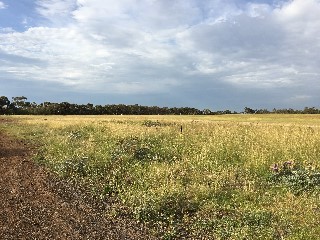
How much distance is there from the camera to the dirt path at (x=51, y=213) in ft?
26.0

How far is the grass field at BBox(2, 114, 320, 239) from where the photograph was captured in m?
8.34

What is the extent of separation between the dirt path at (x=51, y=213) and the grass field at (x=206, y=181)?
1.73 ft

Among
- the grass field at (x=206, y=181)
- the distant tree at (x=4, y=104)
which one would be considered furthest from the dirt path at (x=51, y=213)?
the distant tree at (x=4, y=104)

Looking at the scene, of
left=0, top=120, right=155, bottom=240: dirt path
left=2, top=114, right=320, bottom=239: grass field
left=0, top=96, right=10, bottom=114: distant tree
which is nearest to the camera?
left=0, top=120, right=155, bottom=240: dirt path

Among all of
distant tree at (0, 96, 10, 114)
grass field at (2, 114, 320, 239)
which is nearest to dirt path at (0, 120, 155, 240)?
grass field at (2, 114, 320, 239)

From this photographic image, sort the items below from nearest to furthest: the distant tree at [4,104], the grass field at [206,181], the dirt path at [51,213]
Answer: the dirt path at [51,213] < the grass field at [206,181] < the distant tree at [4,104]

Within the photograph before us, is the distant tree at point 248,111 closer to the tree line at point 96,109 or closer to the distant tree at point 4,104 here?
the tree line at point 96,109

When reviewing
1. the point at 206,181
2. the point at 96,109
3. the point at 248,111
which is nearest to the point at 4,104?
the point at 96,109

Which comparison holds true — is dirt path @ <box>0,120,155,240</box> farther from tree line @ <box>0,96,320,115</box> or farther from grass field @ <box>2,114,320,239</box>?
tree line @ <box>0,96,320,115</box>

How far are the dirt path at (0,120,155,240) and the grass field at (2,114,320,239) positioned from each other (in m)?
0.53

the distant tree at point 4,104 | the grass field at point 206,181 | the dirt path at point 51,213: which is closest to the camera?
the dirt path at point 51,213

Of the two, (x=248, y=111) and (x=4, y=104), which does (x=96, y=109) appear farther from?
(x=248, y=111)

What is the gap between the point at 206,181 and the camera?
37.9 ft

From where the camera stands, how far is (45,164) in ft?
47.9
